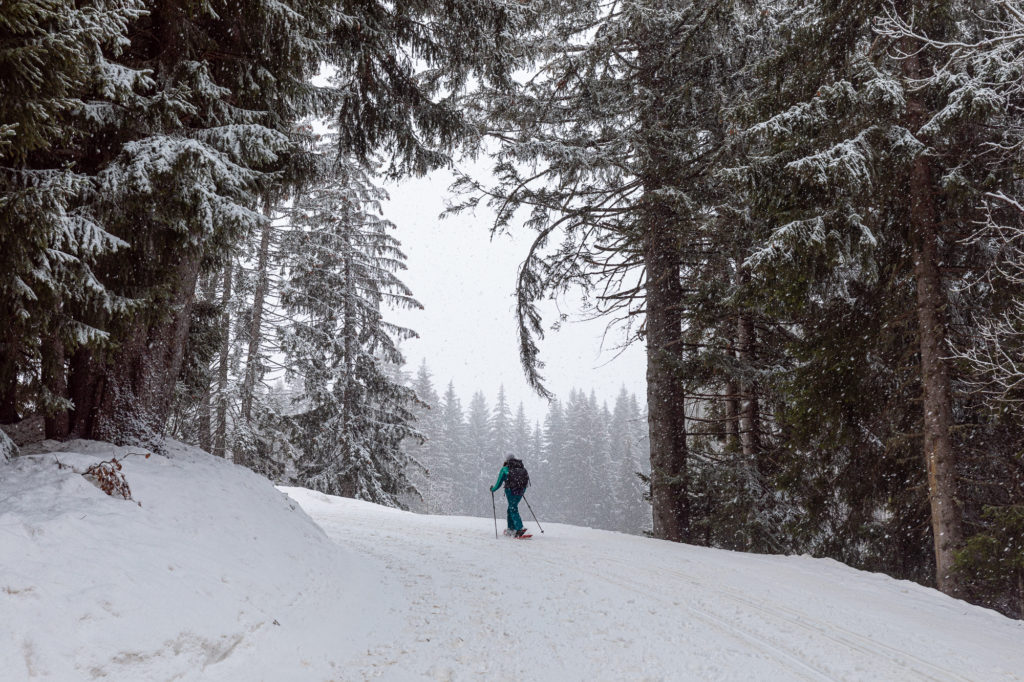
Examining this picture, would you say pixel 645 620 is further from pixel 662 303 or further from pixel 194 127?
pixel 662 303

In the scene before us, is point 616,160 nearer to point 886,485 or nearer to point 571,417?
point 886,485

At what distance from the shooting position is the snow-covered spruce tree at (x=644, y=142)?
8992 millimetres

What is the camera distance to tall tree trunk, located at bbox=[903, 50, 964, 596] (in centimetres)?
670

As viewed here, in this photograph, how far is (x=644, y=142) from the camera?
9.02 meters

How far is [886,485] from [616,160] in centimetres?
720

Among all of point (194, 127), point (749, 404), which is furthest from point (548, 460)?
point (194, 127)

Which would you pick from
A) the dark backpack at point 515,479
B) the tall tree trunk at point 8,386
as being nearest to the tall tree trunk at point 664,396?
the dark backpack at point 515,479

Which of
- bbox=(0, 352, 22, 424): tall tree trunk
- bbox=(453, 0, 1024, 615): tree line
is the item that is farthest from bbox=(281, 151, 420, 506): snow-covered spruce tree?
bbox=(0, 352, 22, 424): tall tree trunk

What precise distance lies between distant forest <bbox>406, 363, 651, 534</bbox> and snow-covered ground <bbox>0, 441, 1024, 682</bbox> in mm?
37696

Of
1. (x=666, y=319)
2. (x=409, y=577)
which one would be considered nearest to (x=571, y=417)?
(x=666, y=319)

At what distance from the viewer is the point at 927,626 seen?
193 inches

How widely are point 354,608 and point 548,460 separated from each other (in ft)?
221

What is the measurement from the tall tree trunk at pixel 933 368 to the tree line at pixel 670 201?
0.03m

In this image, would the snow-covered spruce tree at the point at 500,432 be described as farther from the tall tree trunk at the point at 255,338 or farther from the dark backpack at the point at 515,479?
the dark backpack at the point at 515,479
